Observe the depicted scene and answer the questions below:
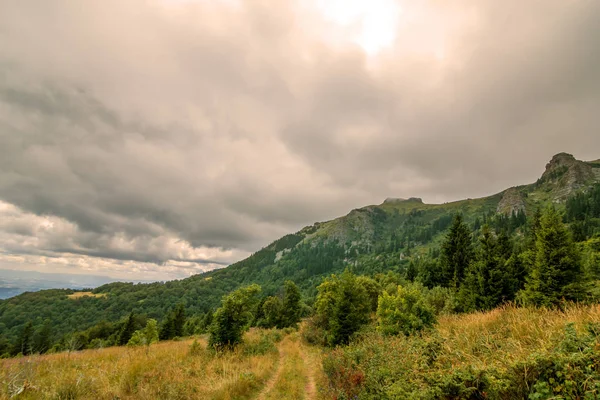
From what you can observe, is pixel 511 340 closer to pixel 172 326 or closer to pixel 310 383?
pixel 310 383

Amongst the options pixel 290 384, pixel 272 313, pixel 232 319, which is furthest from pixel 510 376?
pixel 272 313

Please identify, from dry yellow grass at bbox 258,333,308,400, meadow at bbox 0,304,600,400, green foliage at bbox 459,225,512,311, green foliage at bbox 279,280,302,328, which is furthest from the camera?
green foliage at bbox 279,280,302,328

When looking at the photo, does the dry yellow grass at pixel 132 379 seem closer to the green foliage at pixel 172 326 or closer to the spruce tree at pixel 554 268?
the spruce tree at pixel 554 268

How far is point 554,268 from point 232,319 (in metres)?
26.9

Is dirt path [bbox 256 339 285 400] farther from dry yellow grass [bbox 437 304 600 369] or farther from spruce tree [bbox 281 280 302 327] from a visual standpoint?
spruce tree [bbox 281 280 302 327]

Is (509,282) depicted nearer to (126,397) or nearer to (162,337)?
(126,397)

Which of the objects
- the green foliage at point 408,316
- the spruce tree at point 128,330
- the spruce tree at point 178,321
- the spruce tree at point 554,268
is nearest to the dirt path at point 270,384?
the green foliage at point 408,316

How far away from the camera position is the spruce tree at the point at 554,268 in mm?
19391

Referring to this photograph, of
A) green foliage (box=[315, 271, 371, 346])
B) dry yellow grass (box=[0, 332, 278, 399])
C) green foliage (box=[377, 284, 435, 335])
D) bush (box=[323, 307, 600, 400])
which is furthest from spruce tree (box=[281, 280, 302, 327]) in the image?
bush (box=[323, 307, 600, 400])

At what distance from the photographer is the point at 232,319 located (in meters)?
19.4

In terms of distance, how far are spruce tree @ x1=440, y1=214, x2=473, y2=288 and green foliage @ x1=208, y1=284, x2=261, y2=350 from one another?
33986mm

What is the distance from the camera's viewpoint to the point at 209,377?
1055 cm

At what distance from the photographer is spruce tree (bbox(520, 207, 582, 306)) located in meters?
19.4

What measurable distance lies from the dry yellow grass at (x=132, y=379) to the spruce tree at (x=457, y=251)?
37.7 m
